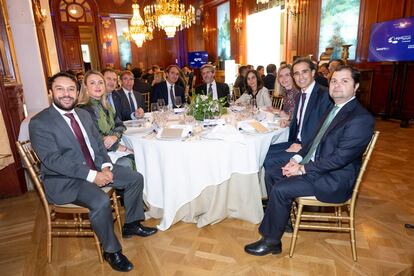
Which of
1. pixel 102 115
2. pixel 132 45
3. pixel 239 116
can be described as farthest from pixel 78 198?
pixel 132 45

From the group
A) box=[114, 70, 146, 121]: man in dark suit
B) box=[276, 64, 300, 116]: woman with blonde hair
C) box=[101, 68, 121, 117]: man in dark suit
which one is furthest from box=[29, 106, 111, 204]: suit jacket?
box=[276, 64, 300, 116]: woman with blonde hair

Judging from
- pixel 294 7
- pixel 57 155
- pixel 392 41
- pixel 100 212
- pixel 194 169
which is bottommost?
pixel 100 212

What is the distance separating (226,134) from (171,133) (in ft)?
1.57

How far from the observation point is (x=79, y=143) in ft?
7.08

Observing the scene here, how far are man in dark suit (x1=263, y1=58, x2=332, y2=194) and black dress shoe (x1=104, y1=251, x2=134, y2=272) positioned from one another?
4.38ft

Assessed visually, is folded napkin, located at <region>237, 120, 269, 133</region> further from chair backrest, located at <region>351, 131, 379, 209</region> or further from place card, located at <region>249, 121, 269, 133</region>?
chair backrest, located at <region>351, 131, 379, 209</region>

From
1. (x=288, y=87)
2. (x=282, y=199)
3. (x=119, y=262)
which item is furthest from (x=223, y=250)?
(x=288, y=87)

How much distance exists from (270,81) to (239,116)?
3.63m

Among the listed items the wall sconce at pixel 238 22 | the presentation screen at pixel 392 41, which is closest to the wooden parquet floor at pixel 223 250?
the presentation screen at pixel 392 41

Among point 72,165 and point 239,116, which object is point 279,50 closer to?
point 239,116

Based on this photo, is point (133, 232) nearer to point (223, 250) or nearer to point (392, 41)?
point (223, 250)

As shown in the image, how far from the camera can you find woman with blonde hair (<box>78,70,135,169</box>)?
266cm

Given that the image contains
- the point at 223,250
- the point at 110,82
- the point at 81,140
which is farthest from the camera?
the point at 110,82

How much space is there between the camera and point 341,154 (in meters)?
1.91
